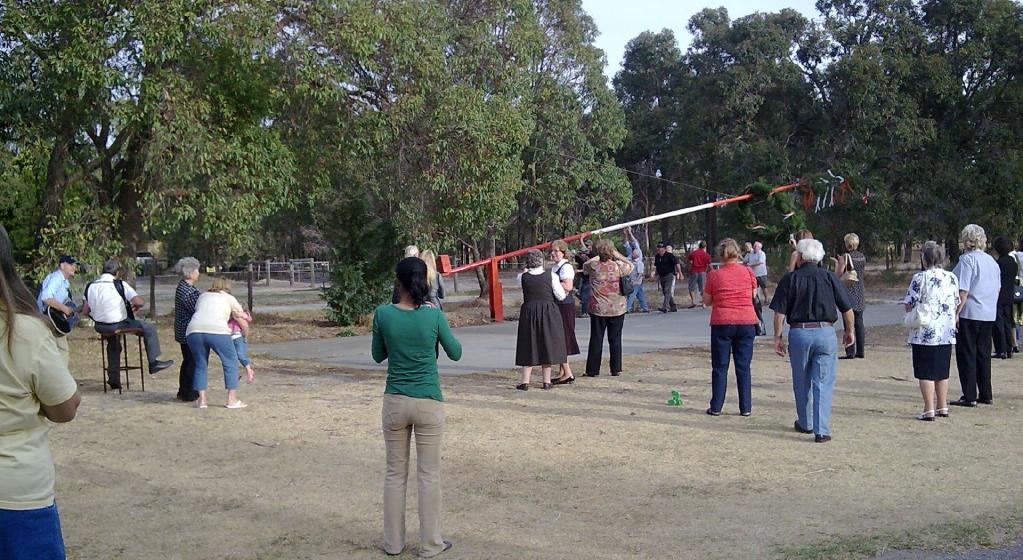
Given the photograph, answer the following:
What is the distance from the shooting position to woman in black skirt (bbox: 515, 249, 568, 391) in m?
11.0

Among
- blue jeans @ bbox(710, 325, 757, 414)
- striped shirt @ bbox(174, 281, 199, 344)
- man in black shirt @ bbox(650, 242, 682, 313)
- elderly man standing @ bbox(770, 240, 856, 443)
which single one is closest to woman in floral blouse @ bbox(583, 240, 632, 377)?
blue jeans @ bbox(710, 325, 757, 414)

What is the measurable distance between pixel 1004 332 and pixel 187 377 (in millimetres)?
A: 10858

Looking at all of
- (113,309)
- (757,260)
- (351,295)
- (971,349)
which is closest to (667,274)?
(757,260)

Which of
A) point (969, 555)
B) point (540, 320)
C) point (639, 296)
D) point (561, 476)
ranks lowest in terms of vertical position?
point (969, 555)

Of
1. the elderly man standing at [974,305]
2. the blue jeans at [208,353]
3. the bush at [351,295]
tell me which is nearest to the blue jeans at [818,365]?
the elderly man standing at [974,305]

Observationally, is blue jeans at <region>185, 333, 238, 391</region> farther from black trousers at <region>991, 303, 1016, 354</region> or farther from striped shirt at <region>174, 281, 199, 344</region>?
black trousers at <region>991, 303, 1016, 354</region>

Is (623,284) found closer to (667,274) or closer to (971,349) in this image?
(667,274)

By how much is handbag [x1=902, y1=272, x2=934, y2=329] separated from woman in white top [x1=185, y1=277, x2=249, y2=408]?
6.94 meters

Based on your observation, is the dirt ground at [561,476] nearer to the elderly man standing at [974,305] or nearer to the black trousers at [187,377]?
the black trousers at [187,377]

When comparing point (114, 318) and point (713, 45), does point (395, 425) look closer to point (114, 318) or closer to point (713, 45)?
point (114, 318)

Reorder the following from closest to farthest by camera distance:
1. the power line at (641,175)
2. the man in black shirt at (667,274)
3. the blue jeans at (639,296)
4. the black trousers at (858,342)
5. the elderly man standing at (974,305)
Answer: the elderly man standing at (974,305), the black trousers at (858,342), the blue jeans at (639,296), the man in black shirt at (667,274), the power line at (641,175)

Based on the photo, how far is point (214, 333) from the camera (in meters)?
10.1

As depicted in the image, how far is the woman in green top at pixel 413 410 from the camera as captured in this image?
17.7 feet

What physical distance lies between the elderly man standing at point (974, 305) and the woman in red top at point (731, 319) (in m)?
2.13
